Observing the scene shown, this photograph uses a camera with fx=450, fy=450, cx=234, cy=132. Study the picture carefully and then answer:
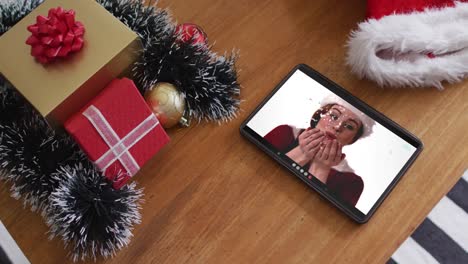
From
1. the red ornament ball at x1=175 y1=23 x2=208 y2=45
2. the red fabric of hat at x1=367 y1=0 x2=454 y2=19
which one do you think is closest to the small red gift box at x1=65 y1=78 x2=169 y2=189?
the red ornament ball at x1=175 y1=23 x2=208 y2=45

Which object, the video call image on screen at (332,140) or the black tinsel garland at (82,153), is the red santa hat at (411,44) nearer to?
the video call image on screen at (332,140)

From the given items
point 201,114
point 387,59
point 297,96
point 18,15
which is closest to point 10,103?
point 18,15

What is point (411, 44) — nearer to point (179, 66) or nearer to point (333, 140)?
point (333, 140)

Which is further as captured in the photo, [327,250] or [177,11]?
[177,11]

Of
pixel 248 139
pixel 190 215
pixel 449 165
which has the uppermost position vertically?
pixel 449 165

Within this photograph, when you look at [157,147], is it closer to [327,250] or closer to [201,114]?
[201,114]

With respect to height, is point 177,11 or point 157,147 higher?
point 177,11

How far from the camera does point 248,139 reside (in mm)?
578

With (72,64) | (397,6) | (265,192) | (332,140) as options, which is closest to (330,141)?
(332,140)

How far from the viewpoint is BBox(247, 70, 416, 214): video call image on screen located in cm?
55

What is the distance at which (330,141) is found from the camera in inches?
22.4

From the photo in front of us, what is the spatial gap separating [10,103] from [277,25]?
37 centimetres

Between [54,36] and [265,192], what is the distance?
0.31m

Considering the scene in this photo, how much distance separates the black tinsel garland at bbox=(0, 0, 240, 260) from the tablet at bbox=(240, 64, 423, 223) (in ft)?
0.20
